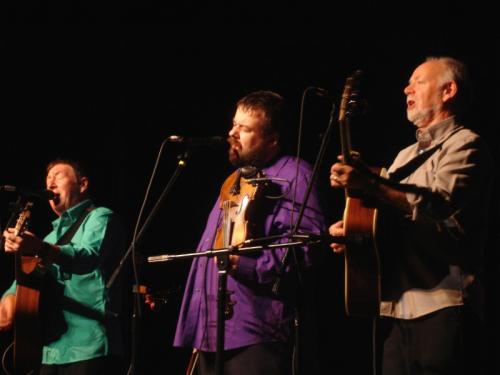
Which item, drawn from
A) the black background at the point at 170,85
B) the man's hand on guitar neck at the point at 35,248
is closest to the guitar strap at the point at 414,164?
the black background at the point at 170,85

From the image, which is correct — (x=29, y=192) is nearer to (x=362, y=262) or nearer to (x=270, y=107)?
(x=270, y=107)

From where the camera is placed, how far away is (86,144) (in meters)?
6.02

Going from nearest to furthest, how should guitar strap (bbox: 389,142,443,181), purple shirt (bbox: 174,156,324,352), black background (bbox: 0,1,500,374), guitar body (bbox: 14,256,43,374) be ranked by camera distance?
guitar strap (bbox: 389,142,443,181) → purple shirt (bbox: 174,156,324,352) → guitar body (bbox: 14,256,43,374) → black background (bbox: 0,1,500,374)

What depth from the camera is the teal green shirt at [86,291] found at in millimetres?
4266

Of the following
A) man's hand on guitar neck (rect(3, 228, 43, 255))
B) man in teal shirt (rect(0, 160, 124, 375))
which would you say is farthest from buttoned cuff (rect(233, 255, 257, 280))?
man's hand on guitar neck (rect(3, 228, 43, 255))

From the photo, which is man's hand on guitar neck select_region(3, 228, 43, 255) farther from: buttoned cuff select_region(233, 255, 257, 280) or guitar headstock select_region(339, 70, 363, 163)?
guitar headstock select_region(339, 70, 363, 163)

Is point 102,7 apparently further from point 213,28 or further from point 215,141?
point 215,141

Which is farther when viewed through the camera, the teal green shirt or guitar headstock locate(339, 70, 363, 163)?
the teal green shirt

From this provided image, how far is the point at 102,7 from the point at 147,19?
38 centimetres

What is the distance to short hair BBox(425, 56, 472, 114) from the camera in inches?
126

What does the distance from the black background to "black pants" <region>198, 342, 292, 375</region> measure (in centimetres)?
135

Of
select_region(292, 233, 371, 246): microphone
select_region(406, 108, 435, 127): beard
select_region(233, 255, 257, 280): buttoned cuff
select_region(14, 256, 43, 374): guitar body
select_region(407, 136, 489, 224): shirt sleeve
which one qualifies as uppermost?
select_region(406, 108, 435, 127): beard

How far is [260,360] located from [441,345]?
3.03 feet

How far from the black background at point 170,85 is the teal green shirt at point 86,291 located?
1.41 ft
